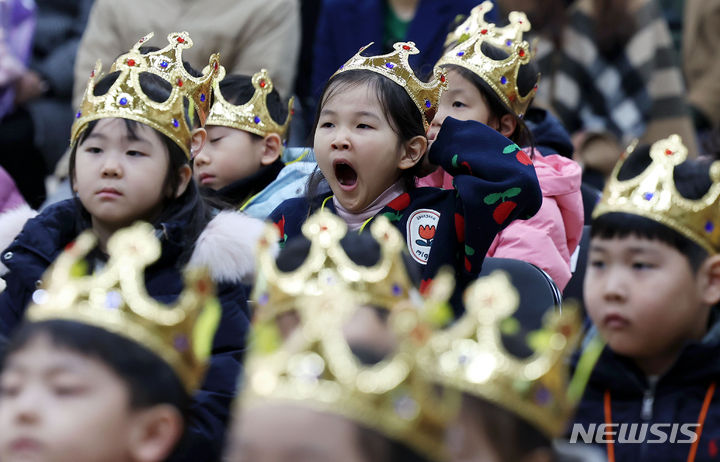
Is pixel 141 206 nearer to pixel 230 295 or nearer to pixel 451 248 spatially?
pixel 230 295

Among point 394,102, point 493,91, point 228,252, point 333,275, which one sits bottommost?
point 333,275

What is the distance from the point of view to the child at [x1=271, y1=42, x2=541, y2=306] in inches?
159

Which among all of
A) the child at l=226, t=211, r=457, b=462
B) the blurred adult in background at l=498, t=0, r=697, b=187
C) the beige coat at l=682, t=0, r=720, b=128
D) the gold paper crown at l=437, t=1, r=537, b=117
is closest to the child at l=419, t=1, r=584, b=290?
the gold paper crown at l=437, t=1, r=537, b=117

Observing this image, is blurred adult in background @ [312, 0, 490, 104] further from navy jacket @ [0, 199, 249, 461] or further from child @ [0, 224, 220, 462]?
child @ [0, 224, 220, 462]

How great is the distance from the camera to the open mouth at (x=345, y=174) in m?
4.30

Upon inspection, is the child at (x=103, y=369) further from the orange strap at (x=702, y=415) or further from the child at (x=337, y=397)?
the orange strap at (x=702, y=415)

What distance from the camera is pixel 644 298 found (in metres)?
3.30

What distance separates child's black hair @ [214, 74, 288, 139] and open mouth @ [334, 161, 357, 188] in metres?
1.22

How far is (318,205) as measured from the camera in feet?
14.6

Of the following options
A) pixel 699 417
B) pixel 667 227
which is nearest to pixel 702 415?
pixel 699 417

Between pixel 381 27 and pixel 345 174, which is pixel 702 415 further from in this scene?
pixel 381 27

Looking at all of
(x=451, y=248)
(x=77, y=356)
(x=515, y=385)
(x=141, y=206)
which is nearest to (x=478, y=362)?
(x=515, y=385)

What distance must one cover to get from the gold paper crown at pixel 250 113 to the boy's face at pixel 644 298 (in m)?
2.36

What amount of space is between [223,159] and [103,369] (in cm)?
284
